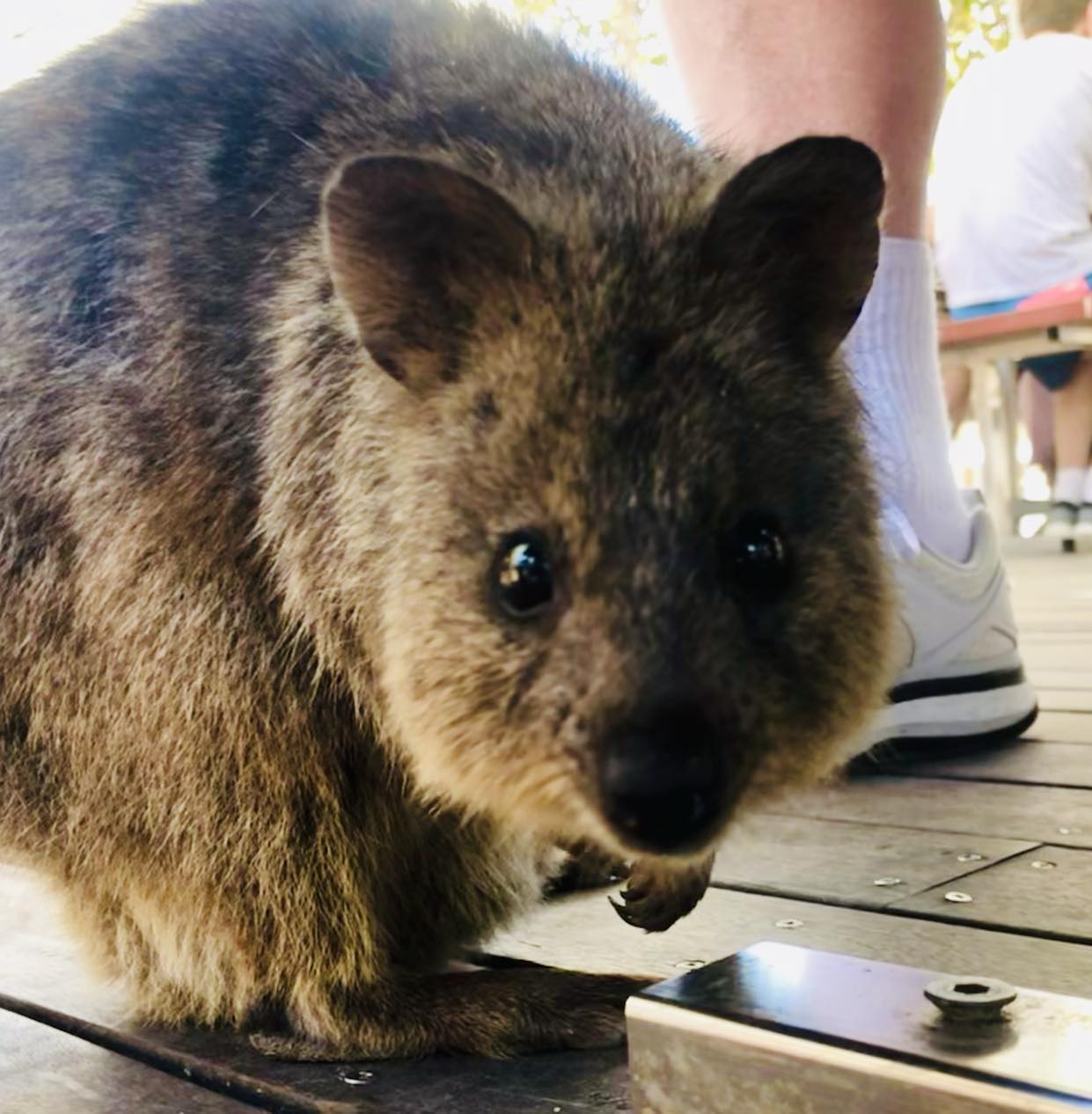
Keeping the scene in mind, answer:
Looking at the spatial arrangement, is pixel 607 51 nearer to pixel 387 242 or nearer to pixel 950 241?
pixel 387 242

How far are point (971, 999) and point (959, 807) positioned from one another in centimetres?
133

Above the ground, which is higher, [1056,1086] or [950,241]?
[950,241]

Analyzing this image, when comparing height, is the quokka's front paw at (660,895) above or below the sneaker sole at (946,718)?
above

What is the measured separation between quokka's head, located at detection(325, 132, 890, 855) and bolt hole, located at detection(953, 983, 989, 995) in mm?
246

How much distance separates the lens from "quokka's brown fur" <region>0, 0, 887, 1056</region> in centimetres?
152

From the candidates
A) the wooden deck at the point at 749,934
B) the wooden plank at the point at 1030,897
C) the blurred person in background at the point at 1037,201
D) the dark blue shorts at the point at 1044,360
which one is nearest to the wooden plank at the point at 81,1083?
the wooden deck at the point at 749,934

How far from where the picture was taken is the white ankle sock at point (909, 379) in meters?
2.92

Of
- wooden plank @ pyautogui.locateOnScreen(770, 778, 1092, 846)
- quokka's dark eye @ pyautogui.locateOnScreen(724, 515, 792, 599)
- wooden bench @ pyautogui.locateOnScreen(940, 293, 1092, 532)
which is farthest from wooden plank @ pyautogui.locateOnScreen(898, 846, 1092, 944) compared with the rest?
wooden bench @ pyautogui.locateOnScreen(940, 293, 1092, 532)

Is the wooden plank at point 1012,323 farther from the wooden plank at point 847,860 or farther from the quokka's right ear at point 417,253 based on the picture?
the quokka's right ear at point 417,253

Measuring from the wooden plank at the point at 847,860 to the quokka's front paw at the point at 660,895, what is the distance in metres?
0.26

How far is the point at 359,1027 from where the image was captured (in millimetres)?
1769

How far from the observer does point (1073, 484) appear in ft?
26.0

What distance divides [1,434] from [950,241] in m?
6.84

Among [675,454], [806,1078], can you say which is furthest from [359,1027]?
[675,454]
